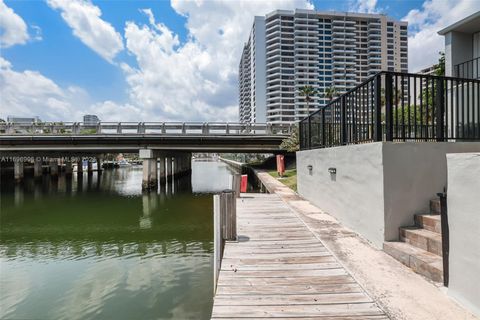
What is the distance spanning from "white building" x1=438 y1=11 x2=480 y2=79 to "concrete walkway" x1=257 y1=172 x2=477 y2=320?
693 cm

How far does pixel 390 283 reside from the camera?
3.23m

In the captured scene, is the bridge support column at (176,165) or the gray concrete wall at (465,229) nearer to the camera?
the gray concrete wall at (465,229)

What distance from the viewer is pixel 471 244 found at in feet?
8.90

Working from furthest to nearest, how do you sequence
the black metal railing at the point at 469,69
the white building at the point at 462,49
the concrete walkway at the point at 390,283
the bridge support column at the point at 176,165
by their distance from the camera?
the bridge support column at the point at 176,165 < the white building at the point at 462,49 < the black metal railing at the point at 469,69 < the concrete walkway at the point at 390,283

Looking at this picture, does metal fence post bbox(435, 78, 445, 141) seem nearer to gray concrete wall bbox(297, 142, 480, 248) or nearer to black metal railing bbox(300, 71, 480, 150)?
black metal railing bbox(300, 71, 480, 150)

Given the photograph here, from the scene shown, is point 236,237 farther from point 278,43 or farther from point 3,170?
point 278,43

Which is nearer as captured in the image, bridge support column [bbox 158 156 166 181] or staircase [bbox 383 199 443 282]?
staircase [bbox 383 199 443 282]

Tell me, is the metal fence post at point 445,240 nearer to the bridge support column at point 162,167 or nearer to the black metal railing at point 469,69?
the black metal railing at point 469,69

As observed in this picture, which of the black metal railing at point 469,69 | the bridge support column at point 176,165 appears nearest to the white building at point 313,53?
the bridge support column at point 176,165

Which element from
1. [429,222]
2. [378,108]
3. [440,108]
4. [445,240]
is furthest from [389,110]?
[445,240]

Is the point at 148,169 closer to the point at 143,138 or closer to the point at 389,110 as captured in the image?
the point at 143,138

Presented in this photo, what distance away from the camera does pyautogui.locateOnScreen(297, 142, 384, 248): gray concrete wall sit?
4.58m

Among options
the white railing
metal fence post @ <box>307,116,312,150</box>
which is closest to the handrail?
the white railing

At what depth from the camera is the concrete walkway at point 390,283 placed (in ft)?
8.64
